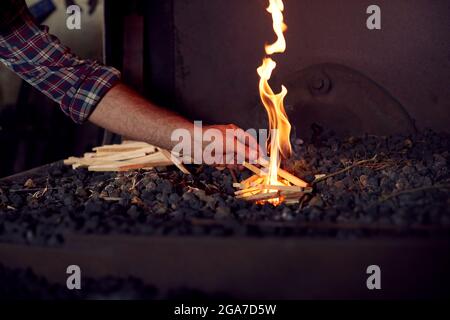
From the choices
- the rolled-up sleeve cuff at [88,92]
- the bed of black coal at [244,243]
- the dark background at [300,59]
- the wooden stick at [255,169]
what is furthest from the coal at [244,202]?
the rolled-up sleeve cuff at [88,92]

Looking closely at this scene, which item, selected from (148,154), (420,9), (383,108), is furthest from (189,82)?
(420,9)

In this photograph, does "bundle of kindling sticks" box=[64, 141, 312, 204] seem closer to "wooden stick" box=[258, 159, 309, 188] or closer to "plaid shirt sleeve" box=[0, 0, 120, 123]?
"wooden stick" box=[258, 159, 309, 188]

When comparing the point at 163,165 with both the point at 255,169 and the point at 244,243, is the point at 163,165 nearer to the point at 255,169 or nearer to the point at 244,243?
the point at 255,169

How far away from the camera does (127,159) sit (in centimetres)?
298

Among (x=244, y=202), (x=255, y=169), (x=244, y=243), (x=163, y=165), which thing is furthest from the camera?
(x=163, y=165)

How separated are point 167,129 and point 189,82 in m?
1.30

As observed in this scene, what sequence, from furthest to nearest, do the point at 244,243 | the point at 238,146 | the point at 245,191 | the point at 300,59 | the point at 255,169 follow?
the point at 300,59 → the point at 255,169 → the point at 245,191 → the point at 238,146 → the point at 244,243

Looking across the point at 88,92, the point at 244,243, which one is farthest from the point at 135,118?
the point at 244,243

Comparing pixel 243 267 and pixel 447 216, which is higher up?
pixel 447 216

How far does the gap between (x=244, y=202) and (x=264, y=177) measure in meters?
0.40

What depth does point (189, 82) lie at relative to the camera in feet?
12.1

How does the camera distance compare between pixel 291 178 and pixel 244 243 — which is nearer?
pixel 244 243

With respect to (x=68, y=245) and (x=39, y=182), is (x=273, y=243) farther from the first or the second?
(x=39, y=182)

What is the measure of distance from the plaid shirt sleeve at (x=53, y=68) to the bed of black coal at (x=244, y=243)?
0.46m
